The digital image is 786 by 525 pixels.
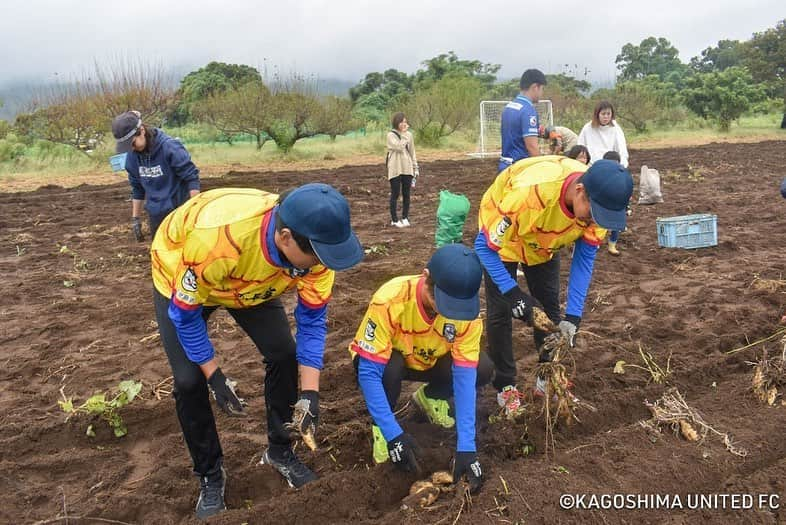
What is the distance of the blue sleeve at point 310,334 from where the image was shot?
110 inches

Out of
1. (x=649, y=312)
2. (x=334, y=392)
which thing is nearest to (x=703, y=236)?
(x=649, y=312)

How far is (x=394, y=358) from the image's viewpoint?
309 centimetres

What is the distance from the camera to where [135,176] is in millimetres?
4668

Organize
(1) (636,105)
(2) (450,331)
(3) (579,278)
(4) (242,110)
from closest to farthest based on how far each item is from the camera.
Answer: (2) (450,331), (3) (579,278), (4) (242,110), (1) (636,105)

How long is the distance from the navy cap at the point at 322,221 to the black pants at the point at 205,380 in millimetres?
800

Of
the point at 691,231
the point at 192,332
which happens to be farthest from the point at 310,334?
the point at 691,231

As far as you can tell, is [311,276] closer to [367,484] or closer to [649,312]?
[367,484]

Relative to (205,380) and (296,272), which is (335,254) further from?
(205,380)

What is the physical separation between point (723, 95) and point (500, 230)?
92.9 feet

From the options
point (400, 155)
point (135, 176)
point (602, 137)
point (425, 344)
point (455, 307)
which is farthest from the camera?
point (400, 155)

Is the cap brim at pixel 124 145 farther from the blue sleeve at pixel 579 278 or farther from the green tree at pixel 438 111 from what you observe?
the green tree at pixel 438 111

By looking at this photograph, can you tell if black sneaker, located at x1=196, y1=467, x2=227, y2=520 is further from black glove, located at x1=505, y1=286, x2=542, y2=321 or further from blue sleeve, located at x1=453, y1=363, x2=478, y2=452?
black glove, located at x1=505, y1=286, x2=542, y2=321

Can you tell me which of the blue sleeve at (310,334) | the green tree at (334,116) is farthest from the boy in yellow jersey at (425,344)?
the green tree at (334,116)

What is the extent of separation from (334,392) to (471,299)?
1.75 meters
